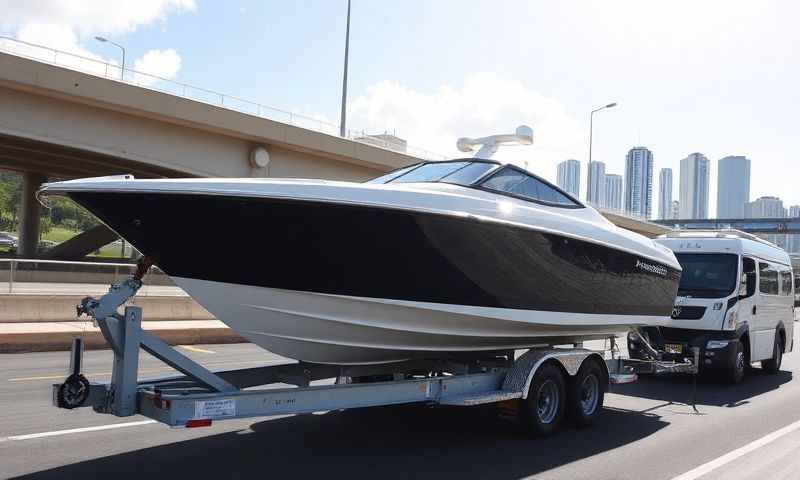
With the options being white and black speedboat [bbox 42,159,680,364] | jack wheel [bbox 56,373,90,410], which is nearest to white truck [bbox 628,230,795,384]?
white and black speedboat [bbox 42,159,680,364]

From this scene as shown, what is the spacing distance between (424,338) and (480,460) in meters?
1.15

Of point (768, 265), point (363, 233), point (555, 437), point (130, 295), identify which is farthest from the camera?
point (768, 265)

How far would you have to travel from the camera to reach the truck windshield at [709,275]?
37.1 feet

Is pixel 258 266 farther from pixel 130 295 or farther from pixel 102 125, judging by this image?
pixel 102 125

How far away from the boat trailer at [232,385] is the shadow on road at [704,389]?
10.6ft

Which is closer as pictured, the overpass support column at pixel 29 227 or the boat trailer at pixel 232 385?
the boat trailer at pixel 232 385

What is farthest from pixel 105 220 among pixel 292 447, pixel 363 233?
pixel 292 447

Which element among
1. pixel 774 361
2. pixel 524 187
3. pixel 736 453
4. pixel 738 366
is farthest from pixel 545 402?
pixel 774 361

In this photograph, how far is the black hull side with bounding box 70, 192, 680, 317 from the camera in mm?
5492

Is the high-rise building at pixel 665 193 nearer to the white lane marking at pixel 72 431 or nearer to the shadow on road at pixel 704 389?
the shadow on road at pixel 704 389

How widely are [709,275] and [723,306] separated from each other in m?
0.69

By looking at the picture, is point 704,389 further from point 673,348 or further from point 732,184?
point 732,184

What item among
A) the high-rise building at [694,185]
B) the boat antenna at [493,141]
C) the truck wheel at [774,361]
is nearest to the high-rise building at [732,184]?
→ the high-rise building at [694,185]

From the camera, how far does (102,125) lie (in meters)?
23.1
